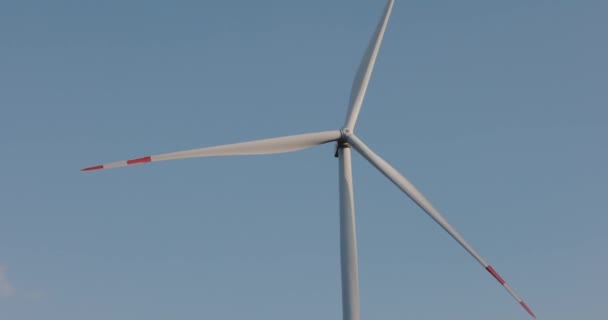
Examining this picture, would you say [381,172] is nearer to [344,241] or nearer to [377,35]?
[344,241]

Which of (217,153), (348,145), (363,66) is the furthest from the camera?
(363,66)

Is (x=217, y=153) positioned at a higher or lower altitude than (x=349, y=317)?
higher

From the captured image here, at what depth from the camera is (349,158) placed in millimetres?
34719

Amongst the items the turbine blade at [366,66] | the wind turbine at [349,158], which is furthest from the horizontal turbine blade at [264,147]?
the turbine blade at [366,66]

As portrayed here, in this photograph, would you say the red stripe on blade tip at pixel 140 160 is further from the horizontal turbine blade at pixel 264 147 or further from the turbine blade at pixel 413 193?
the turbine blade at pixel 413 193

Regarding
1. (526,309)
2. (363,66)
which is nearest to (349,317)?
(526,309)

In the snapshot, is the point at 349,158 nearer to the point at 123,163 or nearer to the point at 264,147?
the point at 264,147

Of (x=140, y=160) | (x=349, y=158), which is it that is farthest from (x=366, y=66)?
(x=140, y=160)

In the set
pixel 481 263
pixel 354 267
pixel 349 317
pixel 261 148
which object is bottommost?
pixel 349 317

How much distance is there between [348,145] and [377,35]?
7.37 meters

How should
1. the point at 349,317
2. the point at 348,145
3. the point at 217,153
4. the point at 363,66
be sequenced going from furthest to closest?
the point at 363,66, the point at 348,145, the point at 217,153, the point at 349,317

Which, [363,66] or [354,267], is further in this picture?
[363,66]

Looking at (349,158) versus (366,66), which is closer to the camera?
(349,158)

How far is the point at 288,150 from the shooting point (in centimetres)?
3491
